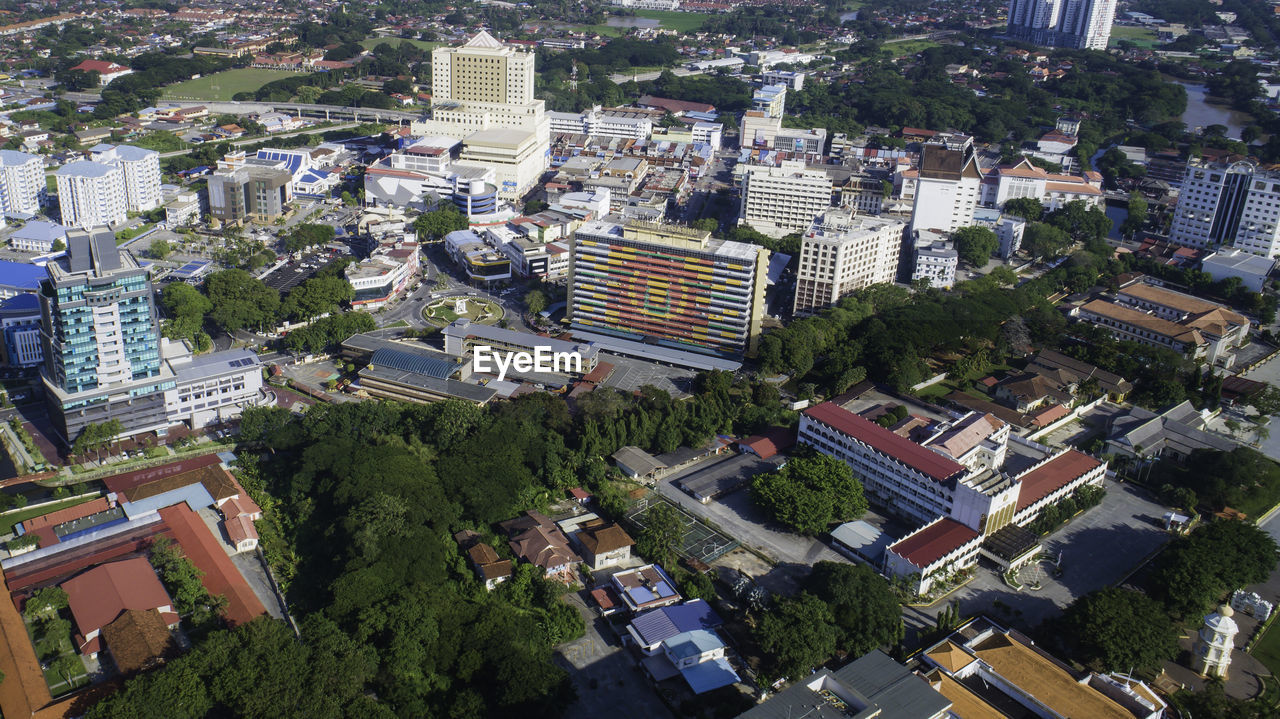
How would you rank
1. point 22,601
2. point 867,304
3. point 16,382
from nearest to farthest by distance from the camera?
1. point 22,601
2. point 16,382
3. point 867,304

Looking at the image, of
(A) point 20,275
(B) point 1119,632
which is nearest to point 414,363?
(A) point 20,275

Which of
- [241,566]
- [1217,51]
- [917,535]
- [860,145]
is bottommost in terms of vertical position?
[241,566]

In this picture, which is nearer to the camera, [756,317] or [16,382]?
[16,382]

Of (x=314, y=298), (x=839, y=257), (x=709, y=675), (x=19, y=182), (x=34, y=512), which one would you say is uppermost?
(x=839, y=257)

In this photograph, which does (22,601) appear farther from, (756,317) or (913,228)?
(913,228)

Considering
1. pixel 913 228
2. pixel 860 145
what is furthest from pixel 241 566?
pixel 860 145

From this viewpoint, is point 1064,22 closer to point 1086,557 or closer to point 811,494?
point 1086,557

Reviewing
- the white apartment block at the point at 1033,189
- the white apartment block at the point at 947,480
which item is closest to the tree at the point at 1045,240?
the white apartment block at the point at 1033,189
